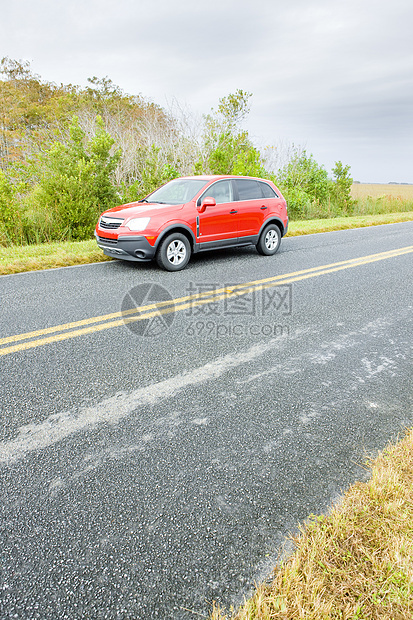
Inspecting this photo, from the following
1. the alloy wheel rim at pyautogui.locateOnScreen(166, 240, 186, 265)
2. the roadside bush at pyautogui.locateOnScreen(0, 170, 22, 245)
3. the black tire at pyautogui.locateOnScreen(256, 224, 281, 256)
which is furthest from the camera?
the roadside bush at pyautogui.locateOnScreen(0, 170, 22, 245)

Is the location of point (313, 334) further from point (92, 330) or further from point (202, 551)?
point (202, 551)

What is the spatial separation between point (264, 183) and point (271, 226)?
98 cm

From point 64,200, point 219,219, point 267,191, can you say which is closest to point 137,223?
point 219,219

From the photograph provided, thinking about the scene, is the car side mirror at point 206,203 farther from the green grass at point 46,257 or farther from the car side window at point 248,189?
the green grass at point 46,257

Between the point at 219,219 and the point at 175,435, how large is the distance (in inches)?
229

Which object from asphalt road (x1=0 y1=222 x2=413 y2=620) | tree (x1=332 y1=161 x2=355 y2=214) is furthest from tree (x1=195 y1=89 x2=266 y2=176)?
asphalt road (x1=0 y1=222 x2=413 y2=620)

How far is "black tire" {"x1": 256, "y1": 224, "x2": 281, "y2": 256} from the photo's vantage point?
28.9ft

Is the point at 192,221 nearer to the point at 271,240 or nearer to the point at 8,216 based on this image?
the point at 271,240

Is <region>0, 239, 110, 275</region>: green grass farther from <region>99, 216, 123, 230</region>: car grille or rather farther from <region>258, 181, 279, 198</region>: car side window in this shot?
<region>258, 181, 279, 198</region>: car side window

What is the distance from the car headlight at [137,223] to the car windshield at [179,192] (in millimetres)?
920

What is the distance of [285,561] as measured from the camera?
5.82 feet

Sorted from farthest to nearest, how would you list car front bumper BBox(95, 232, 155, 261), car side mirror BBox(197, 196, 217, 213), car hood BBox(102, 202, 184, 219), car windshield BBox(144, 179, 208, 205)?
car windshield BBox(144, 179, 208, 205) → car side mirror BBox(197, 196, 217, 213) → car hood BBox(102, 202, 184, 219) → car front bumper BBox(95, 232, 155, 261)

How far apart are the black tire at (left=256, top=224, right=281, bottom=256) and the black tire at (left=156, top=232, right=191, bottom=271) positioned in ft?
6.68

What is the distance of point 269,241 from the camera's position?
8984 millimetres
